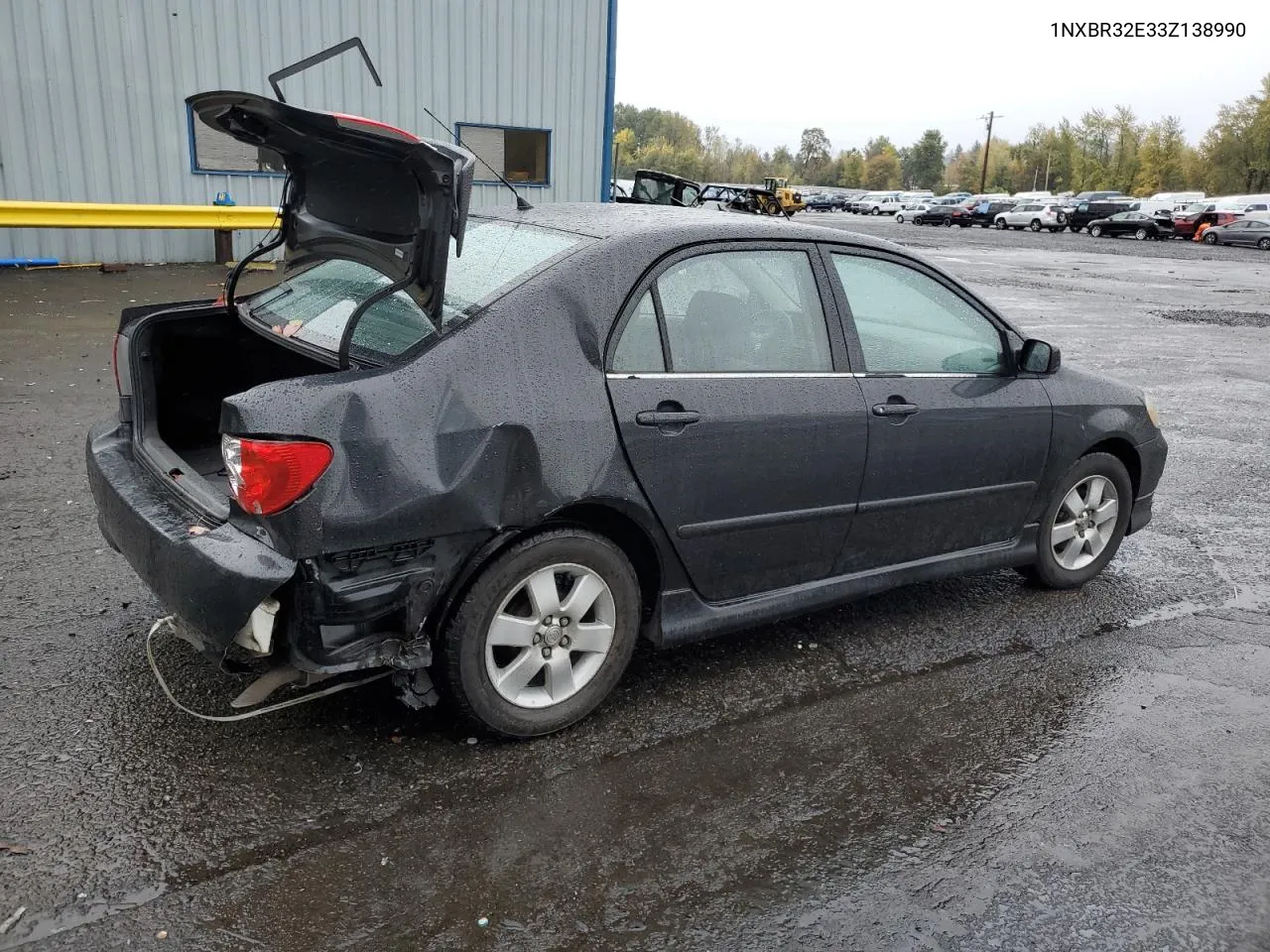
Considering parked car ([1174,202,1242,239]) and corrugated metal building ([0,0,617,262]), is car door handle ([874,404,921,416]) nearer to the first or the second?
corrugated metal building ([0,0,617,262])

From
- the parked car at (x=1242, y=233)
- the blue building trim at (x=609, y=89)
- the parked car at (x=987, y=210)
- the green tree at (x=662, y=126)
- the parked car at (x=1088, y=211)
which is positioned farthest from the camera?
the green tree at (x=662, y=126)

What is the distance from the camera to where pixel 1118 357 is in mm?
12141

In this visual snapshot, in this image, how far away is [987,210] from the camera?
2170 inches

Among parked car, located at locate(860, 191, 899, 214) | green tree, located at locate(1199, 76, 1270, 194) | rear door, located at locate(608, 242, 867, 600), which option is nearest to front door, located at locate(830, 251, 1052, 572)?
rear door, located at locate(608, 242, 867, 600)

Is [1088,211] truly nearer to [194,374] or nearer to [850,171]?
[194,374]

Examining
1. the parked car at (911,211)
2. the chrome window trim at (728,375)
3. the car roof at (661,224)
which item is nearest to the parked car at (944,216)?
the parked car at (911,211)

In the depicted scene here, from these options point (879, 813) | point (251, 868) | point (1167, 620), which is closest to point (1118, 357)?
point (1167, 620)

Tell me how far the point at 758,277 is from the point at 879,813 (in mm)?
1831

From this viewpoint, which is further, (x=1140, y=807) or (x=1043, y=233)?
(x=1043, y=233)

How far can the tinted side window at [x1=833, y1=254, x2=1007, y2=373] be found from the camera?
3.94 meters

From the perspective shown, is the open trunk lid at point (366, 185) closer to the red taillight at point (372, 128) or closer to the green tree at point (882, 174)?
the red taillight at point (372, 128)

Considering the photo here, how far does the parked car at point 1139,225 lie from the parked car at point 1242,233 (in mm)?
2089

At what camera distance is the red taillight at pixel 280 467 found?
2775mm

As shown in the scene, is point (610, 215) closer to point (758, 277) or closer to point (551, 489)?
point (758, 277)
